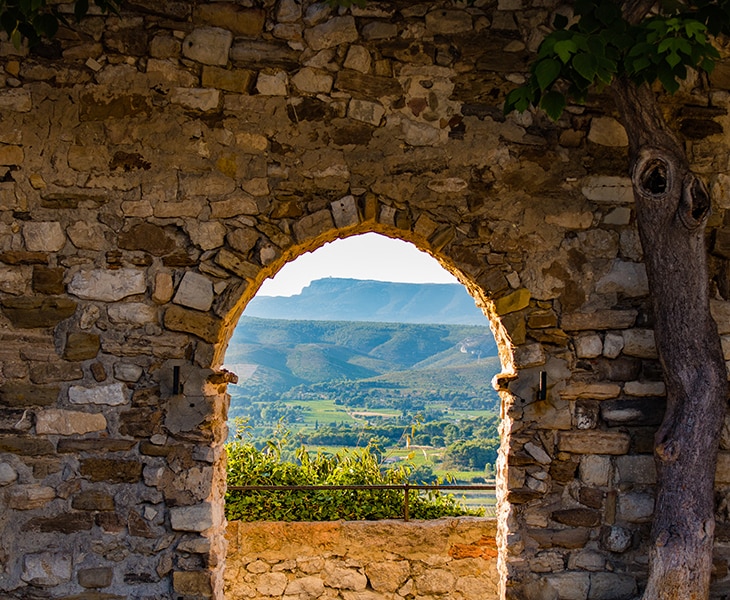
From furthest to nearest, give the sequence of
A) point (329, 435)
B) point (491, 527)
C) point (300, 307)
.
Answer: point (300, 307) < point (329, 435) < point (491, 527)

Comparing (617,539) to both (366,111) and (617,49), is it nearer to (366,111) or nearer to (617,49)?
(617,49)

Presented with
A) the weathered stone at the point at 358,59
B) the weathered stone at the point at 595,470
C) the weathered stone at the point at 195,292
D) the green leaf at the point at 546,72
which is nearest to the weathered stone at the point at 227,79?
the weathered stone at the point at 358,59

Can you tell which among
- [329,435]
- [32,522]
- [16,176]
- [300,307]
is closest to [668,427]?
[32,522]

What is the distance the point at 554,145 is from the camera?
12.2ft

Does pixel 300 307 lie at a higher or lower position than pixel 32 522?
higher

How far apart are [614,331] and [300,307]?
17.3m

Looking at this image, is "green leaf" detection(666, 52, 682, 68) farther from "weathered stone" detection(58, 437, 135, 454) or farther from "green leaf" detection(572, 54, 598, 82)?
"weathered stone" detection(58, 437, 135, 454)

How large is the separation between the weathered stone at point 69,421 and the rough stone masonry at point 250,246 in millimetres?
10

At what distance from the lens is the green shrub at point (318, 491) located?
5.21m

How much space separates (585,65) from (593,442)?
68.2 inches

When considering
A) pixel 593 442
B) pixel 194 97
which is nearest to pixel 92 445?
pixel 194 97

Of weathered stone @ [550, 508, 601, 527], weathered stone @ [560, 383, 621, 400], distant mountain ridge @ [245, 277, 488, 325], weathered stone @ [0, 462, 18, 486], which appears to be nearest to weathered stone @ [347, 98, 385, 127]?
weathered stone @ [560, 383, 621, 400]

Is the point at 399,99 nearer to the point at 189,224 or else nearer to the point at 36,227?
the point at 189,224

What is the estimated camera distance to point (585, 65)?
121 inches
